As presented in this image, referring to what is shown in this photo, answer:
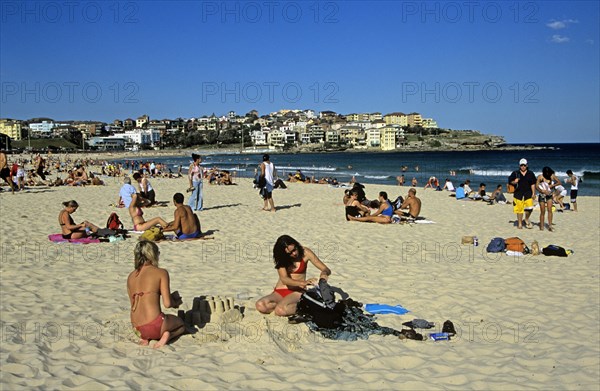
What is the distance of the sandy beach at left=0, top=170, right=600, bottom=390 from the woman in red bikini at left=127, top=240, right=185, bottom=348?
13 centimetres

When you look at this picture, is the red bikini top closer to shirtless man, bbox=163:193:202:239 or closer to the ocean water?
shirtless man, bbox=163:193:202:239

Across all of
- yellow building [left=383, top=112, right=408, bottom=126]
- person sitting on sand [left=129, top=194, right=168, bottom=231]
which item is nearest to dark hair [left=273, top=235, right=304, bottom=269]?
person sitting on sand [left=129, top=194, right=168, bottom=231]

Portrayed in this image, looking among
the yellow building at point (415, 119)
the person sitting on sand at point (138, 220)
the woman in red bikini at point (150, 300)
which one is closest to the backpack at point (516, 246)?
the person sitting on sand at point (138, 220)

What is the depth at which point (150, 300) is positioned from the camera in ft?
14.0

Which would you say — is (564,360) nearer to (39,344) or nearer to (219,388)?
(219,388)

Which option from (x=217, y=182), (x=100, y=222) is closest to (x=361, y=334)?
(x=100, y=222)

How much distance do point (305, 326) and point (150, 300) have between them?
4.67 ft

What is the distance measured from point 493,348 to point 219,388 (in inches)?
99.3

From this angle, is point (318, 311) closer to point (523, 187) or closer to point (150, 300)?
point (150, 300)

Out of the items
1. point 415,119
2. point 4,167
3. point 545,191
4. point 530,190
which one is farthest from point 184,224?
point 415,119

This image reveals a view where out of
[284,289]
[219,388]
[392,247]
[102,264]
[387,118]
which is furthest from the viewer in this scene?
[387,118]

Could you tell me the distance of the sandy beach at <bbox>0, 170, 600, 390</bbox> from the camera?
12.3 ft

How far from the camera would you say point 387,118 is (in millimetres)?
181875

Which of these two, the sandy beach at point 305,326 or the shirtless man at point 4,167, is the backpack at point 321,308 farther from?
the shirtless man at point 4,167
